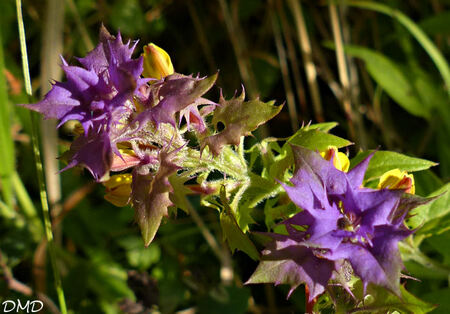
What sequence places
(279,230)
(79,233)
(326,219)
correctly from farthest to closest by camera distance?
1. (79,233)
2. (279,230)
3. (326,219)

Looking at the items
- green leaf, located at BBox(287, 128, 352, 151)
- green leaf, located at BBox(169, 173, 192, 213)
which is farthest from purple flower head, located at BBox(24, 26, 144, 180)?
green leaf, located at BBox(287, 128, 352, 151)

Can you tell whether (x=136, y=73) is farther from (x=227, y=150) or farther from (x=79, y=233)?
(x=79, y=233)

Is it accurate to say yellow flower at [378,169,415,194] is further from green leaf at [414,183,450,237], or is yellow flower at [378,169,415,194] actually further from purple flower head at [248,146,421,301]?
green leaf at [414,183,450,237]

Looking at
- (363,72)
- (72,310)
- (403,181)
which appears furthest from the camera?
(363,72)

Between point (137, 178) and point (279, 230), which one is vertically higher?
point (137, 178)

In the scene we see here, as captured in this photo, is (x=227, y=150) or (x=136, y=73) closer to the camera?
(x=136, y=73)

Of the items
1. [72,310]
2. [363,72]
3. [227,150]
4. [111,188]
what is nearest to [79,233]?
[72,310]

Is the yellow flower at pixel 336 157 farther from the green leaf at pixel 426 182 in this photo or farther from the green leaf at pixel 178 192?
the green leaf at pixel 426 182

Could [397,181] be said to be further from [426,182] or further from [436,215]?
[426,182]
